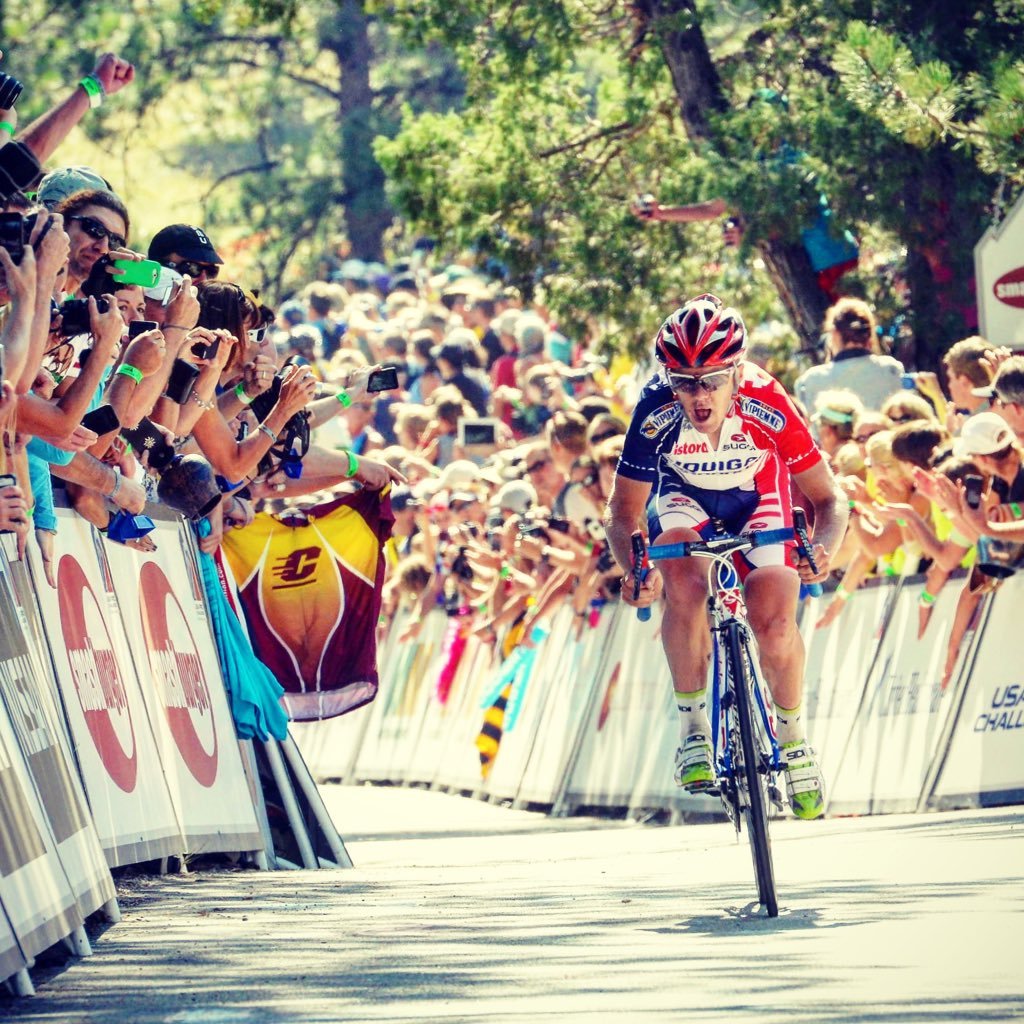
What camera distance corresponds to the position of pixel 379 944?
7891 mm

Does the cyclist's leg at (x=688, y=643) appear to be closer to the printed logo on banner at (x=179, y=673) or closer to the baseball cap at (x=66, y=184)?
the printed logo on banner at (x=179, y=673)

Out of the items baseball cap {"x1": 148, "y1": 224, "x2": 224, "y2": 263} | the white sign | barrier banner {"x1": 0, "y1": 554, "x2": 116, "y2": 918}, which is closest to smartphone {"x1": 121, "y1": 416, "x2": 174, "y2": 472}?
baseball cap {"x1": 148, "y1": 224, "x2": 224, "y2": 263}

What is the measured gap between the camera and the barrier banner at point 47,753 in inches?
300

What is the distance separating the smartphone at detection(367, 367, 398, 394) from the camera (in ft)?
39.1

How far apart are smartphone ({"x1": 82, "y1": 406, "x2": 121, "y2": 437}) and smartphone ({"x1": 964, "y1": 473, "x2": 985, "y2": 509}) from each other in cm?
507

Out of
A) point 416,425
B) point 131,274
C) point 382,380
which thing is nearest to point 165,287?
point 131,274

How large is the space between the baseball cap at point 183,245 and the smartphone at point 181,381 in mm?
621

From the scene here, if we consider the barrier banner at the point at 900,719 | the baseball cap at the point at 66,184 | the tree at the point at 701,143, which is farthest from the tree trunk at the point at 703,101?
the baseball cap at the point at 66,184

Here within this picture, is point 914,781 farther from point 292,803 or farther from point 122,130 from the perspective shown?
point 122,130

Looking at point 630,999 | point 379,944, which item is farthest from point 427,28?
point 630,999

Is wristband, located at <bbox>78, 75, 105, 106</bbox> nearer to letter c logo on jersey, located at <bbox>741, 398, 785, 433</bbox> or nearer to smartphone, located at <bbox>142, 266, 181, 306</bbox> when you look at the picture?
smartphone, located at <bbox>142, 266, 181, 306</bbox>

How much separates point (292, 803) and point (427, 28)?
28.4 ft

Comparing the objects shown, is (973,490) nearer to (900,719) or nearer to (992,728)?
(992,728)

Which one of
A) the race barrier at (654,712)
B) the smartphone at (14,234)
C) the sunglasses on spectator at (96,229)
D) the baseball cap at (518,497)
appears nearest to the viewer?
the smartphone at (14,234)
